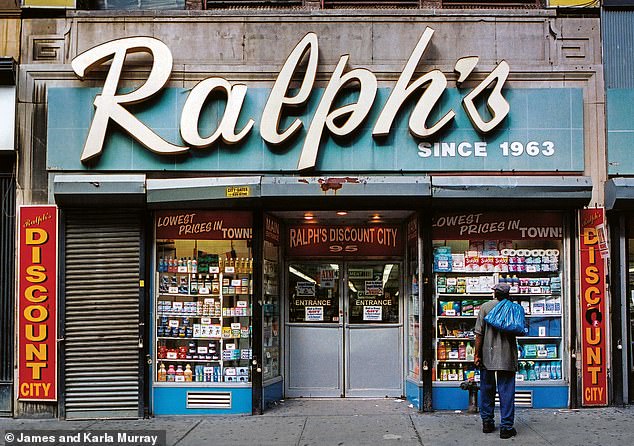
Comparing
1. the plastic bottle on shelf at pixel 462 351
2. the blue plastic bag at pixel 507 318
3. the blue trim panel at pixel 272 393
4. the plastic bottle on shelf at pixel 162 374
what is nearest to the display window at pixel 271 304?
the blue trim panel at pixel 272 393

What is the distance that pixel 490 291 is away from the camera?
1074 centimetres

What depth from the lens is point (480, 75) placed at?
10539mm

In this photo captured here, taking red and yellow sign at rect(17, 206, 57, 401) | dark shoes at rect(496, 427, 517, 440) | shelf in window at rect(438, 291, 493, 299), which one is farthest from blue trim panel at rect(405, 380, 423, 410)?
red and yellow sign at rect(17, 206, 57, 401)

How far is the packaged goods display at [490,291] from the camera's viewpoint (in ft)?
34.9

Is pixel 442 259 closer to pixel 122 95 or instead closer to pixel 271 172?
pixel 271 172

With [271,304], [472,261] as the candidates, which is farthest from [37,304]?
[472,261]

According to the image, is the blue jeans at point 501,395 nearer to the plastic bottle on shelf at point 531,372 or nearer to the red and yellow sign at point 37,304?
the plastic bottle on shelf at point 531,372

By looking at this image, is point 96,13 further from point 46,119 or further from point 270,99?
point 270,99

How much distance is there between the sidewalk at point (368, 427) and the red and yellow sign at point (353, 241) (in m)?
2.32

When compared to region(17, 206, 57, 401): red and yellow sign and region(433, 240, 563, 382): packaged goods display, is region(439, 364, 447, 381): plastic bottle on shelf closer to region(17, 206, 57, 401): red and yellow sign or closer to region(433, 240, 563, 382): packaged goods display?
region(433, 240, 563, 382): packaged goods display

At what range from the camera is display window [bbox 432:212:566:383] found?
10.6 m

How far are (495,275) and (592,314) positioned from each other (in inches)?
54.3

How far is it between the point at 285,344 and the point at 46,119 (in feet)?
15.5

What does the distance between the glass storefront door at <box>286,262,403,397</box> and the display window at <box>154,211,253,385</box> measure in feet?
4.12
